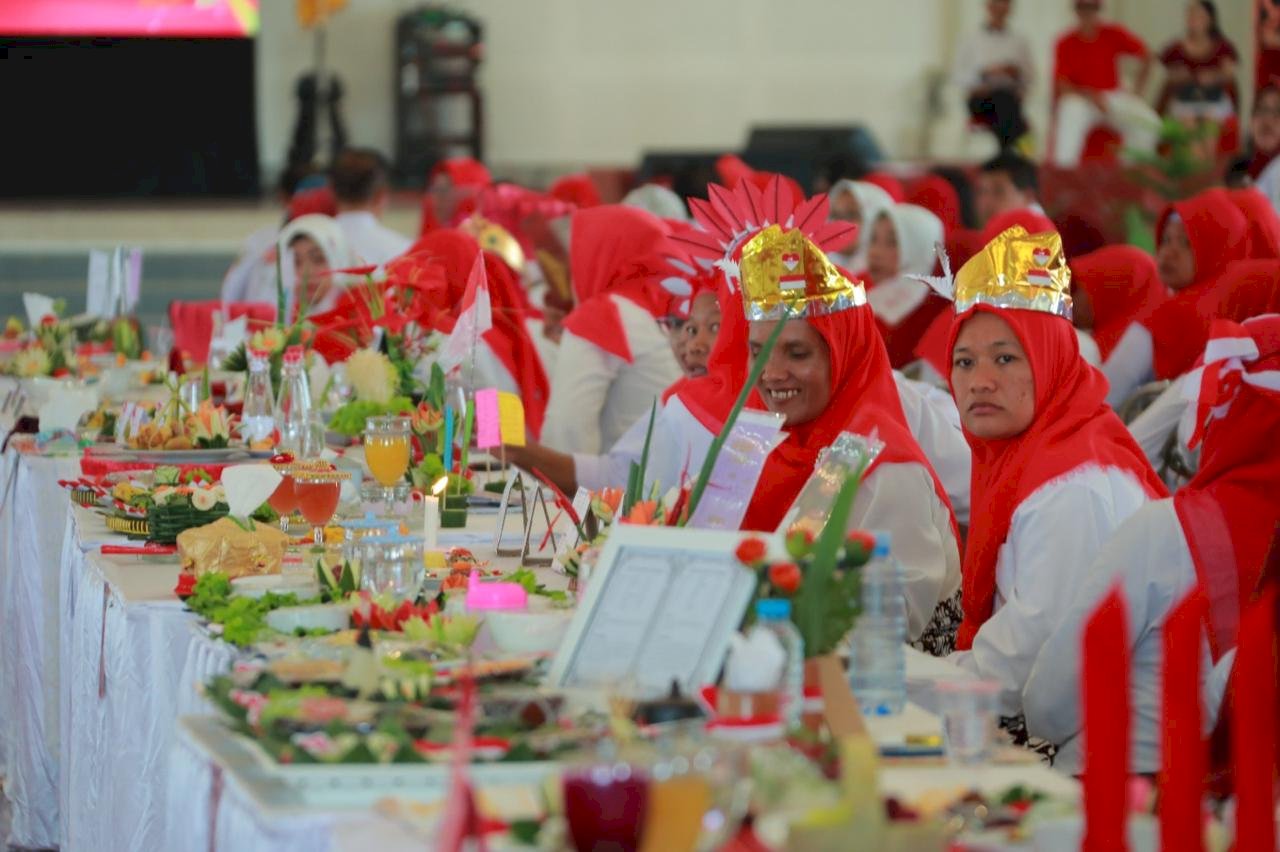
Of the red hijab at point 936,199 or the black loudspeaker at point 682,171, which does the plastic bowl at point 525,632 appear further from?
the black loudspeaker at point 682,171

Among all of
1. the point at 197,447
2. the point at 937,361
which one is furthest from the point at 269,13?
the point at 197,447

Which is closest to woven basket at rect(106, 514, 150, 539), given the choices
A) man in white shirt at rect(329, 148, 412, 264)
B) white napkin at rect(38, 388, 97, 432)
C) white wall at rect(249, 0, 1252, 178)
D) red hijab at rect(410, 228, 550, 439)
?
white napkin at rect(38, 388, 97, 432)

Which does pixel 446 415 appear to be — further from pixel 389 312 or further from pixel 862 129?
pixel 862 129

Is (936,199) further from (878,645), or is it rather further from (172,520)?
(878,645)

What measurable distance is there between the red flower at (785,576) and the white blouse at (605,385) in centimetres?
304

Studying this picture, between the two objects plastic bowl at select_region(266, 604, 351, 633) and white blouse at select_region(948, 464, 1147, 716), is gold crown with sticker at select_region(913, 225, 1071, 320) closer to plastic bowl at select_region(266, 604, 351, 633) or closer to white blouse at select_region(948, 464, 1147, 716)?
white blouse at select_region(948, 464, 1147, 716)

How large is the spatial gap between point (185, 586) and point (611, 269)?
2.88m

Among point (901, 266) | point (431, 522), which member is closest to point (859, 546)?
point (431, 522)

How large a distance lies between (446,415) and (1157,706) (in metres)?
1.60

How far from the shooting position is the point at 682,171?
10.8m

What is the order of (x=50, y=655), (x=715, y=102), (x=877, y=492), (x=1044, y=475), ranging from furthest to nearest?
(x=715, y=102) < (x=50, y=655) < (x=877, y=492) < (x=1044, y=475)

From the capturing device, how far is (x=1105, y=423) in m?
3.44

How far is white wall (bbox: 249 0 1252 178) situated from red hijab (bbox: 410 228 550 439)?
377 inches

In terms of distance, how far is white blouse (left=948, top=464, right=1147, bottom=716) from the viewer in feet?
10.4
